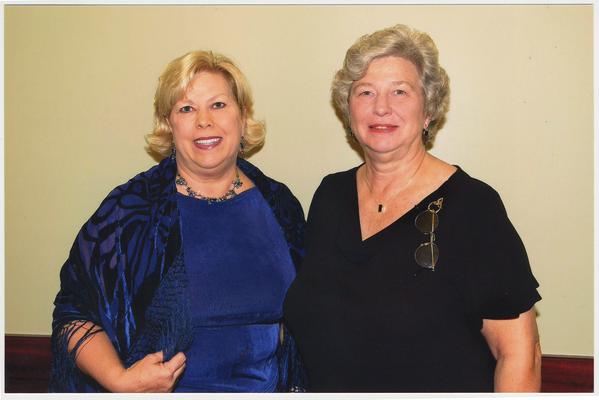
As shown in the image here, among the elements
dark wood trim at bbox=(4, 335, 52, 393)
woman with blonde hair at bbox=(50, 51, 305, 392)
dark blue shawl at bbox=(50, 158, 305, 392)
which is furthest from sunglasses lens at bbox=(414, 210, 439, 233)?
dark wood trim at bbox=(4, 335, 52, 393)

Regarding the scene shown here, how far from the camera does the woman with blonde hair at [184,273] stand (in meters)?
1.89

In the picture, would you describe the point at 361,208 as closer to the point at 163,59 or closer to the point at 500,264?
the point at 500,264

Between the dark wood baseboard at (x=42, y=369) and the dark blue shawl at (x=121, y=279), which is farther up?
the dark blue shawl at (x=121, y=279)

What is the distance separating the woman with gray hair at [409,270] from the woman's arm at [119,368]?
43cm

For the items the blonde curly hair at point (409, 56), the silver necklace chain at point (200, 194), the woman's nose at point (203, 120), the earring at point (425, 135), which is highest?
the blonde curly hair at point (409, 56)

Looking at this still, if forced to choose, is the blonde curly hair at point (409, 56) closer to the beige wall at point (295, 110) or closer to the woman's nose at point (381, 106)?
the woman's nose at point (381, 106)

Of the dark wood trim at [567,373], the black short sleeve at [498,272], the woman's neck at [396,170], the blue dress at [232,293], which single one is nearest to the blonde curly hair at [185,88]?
the blue dress at [232,293]

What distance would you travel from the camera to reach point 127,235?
1912 mm

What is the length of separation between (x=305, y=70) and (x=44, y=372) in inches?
66.8

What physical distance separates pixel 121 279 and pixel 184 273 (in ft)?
0.66

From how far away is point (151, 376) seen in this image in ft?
6.12

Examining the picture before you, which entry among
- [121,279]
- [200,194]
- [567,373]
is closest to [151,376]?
[121,279]

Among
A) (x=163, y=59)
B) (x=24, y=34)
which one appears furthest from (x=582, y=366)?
(x=24, y=34)

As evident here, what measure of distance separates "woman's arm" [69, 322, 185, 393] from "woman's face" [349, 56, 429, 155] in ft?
3.16
